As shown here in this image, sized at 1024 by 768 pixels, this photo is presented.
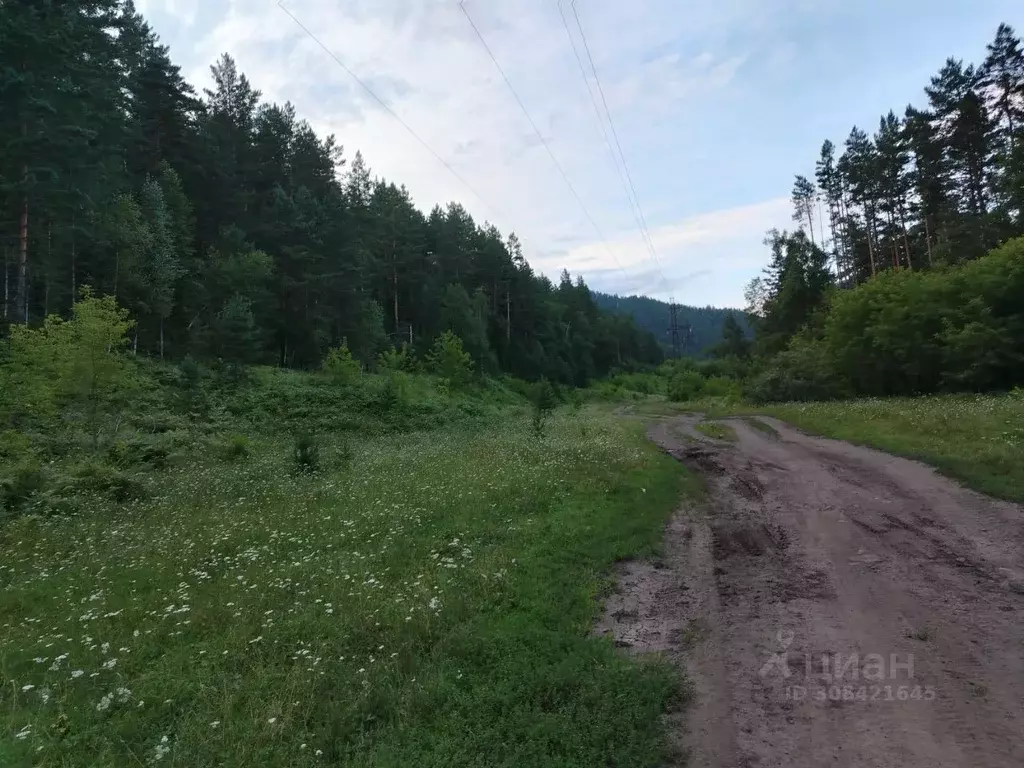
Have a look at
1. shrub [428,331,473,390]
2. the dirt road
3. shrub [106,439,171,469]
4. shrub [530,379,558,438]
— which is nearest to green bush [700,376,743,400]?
shrub [428,331,473,390]

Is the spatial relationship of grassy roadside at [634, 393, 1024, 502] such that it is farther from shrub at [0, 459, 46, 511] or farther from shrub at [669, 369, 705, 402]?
shrub at [669, 369, 705, 402]

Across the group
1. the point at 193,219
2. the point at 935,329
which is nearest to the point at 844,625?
the point at 935,329

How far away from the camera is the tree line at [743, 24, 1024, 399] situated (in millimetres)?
25719

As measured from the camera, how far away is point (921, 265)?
45.5m

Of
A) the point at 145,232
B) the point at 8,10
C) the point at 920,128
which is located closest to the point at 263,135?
the point at 145,232

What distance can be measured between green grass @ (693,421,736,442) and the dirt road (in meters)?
10.5

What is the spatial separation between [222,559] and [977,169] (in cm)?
5319

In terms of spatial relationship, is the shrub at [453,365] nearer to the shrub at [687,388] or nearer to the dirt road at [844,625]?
the shrub at [687,388]

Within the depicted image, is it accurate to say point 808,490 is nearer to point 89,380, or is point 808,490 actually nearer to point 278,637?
point 278,637

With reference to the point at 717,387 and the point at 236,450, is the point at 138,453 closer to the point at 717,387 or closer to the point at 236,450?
the point at 236,450

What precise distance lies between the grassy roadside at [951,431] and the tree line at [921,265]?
317 centimetres

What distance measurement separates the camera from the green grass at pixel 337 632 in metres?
4.79

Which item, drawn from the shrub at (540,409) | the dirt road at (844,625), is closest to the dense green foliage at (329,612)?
the dirt road at (844,625)

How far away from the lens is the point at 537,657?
577 centimetres
